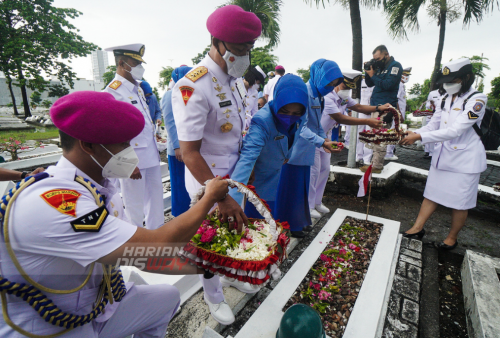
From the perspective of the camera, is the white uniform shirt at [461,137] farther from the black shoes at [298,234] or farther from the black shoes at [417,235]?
the black shoes at [298,234]

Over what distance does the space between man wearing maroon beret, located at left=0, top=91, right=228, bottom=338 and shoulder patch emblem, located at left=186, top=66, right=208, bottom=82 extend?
65 centimetres

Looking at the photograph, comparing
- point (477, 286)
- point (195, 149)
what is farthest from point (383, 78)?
point (195, 149)

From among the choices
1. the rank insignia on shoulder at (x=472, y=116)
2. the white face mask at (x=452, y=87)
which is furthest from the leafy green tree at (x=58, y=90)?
the rank insignia on shoulder at (x=472, y=116)

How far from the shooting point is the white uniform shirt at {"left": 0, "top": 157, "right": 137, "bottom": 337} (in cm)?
95

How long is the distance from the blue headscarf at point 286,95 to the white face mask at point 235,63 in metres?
0.51

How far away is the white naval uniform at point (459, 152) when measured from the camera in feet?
9.88

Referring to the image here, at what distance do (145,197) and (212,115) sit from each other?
A: 6.35 ft

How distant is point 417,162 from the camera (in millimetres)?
7336

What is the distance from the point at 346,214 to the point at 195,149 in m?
3.08

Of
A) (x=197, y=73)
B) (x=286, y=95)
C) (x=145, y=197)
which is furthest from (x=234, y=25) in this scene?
(x=145, y=197)

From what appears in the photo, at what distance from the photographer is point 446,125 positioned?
3.29 metres

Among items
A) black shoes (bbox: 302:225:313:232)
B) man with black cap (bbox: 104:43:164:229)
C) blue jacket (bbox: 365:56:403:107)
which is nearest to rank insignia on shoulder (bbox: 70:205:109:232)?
man with black cap (bbox: 104:43:164:229)

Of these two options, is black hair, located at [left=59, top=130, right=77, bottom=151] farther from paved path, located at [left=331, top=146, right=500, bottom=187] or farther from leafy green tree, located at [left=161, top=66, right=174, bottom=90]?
leafy green tree, located at [left=161, top=66, right=174, bottom=90]

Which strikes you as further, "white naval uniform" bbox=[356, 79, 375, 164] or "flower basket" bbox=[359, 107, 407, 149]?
"white naval uniform" bbox=[356, 79, 375, 164]
